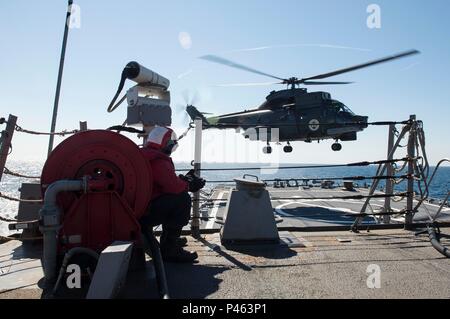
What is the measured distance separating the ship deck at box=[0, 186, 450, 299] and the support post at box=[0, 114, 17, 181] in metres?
1.08

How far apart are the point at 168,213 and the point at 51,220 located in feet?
3.95

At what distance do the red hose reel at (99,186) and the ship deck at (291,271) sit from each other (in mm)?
462


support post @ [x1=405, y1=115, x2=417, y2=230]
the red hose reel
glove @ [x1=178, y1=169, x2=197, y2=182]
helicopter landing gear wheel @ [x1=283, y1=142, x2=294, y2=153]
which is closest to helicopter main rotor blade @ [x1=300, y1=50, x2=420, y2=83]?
helicopter landing gear wheel @ [x1=283, y1=142, x2=294, y2=153]

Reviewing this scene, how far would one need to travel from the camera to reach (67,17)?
630 cm

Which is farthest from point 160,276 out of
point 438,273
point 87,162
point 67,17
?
point 67,17

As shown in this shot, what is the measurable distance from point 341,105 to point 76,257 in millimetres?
19541

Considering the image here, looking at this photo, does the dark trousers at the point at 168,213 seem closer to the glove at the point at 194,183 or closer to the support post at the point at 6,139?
the glove at the point at 194,183

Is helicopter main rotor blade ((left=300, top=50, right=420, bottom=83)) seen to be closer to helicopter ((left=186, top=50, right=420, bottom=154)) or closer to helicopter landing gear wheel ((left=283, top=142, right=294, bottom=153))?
helicopter ((left=186, top=50, right=420, bottom=154))

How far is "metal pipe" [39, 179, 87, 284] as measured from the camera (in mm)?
2809

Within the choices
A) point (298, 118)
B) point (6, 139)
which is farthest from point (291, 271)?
point (298, 118)

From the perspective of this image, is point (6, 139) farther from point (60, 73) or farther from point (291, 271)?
point (291, 271)

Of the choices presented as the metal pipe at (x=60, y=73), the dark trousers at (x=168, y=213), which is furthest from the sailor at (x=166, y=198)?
the metal pipe at (x=60, y=73)
